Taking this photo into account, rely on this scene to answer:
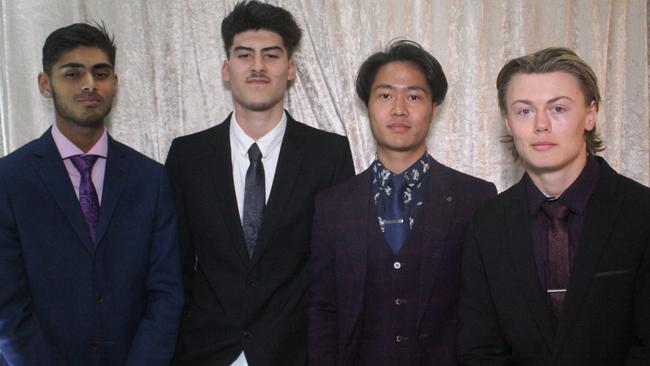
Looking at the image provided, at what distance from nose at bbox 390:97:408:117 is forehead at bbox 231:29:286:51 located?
1.80ft

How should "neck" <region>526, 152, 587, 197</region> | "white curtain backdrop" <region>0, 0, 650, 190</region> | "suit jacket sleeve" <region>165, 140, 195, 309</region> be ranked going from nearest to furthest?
"neck" <region>526, 152, 587, 197</region> < "suit jacket sleeve" <region>165, 140, 195, 309</region> < "white curtain backdrop" <region>0, 0, 650, 190</region>

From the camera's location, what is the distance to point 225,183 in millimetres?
2416

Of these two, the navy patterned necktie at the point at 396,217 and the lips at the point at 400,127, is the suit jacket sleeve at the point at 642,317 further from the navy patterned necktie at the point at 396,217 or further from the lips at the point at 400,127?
the lips at the point at 400,127

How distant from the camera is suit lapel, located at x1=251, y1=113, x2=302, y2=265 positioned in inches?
92.0

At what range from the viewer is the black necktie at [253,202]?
239cm

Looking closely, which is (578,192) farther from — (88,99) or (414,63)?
(88,99)

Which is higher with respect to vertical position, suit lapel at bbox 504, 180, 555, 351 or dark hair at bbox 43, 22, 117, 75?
dark hair at bbox 43, 22, 117, 75

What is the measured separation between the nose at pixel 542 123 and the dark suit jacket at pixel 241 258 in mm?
837

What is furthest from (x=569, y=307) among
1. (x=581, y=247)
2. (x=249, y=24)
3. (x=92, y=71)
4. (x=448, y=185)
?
(x=92, y=71)

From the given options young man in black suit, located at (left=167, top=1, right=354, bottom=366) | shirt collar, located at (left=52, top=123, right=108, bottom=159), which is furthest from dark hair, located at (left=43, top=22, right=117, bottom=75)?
young man in black suit, located at (left=167, top=1, right=354, bottom=366)

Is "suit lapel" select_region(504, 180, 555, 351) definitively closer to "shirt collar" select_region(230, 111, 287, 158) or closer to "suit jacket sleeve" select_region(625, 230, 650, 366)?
"suit jacket sleeve" select_region(625, 230, 650, 366)

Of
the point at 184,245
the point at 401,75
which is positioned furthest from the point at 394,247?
the point at 184,245

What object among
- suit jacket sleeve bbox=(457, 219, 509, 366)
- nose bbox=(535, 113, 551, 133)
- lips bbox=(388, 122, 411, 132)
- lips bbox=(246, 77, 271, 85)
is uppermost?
lips bbox=(246, 77, 271, 85)

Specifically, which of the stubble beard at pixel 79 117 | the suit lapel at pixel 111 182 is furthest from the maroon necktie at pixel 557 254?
the stubble beard at pixel 79 117
